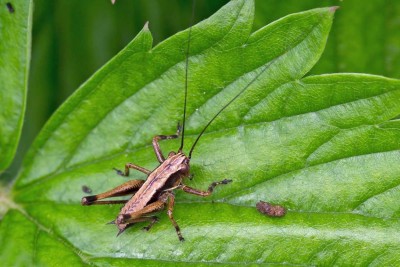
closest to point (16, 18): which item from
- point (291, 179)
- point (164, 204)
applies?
point (164, 204)

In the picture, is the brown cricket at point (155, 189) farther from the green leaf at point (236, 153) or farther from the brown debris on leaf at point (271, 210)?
the brown debris on leaf at point (271, 210)

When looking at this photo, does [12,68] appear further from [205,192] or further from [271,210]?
[271,210]

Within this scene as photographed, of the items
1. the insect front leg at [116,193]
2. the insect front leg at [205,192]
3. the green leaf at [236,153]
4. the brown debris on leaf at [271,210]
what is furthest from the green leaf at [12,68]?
the brown debris on leaf at [271,210]

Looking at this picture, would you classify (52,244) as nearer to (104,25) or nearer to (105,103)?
(105,103)

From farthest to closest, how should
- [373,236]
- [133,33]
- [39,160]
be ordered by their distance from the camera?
1. [133,33]
2. [39,160]
3. [373,236]

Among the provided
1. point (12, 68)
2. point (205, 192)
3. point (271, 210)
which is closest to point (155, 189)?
point (205, 192)

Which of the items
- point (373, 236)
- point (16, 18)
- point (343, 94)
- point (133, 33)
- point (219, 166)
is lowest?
point (373, 236)

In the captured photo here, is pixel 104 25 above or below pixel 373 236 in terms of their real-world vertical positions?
above
